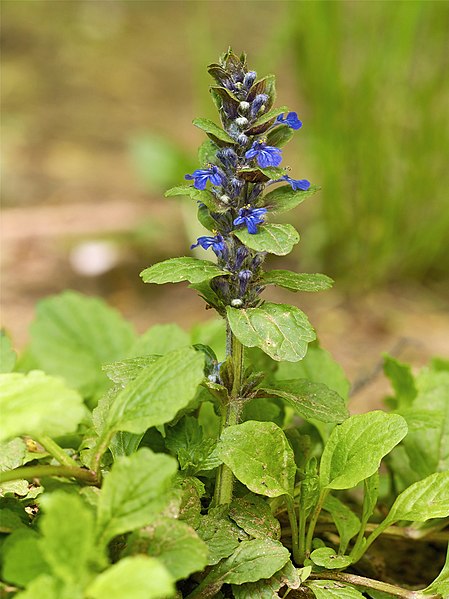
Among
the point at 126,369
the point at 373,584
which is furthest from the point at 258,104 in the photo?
the point at 373,584

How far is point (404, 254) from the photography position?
2.56 metres

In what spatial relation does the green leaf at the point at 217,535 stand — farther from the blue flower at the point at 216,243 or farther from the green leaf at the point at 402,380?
the green leaf at the point at 402,380

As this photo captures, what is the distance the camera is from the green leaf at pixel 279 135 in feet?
2.45

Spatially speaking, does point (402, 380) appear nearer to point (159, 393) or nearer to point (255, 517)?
point (255, 517)

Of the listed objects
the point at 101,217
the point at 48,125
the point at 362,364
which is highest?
the point at 48,125

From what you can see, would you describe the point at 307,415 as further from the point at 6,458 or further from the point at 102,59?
the point at 102,59

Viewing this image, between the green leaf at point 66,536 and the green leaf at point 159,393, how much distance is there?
0.38ft

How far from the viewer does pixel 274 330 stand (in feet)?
2.30

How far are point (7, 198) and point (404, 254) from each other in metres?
1.77

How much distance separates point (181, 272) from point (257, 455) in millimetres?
201

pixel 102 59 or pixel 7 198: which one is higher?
pixel 102 59

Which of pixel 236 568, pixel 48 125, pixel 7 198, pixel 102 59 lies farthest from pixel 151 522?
pixel 102 59

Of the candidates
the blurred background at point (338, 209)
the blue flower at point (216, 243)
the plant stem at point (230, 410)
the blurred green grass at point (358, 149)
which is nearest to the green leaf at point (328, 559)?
the plant stem at point (230, 410)

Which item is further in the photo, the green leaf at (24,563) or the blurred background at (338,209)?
the blurred background at (338,209)
